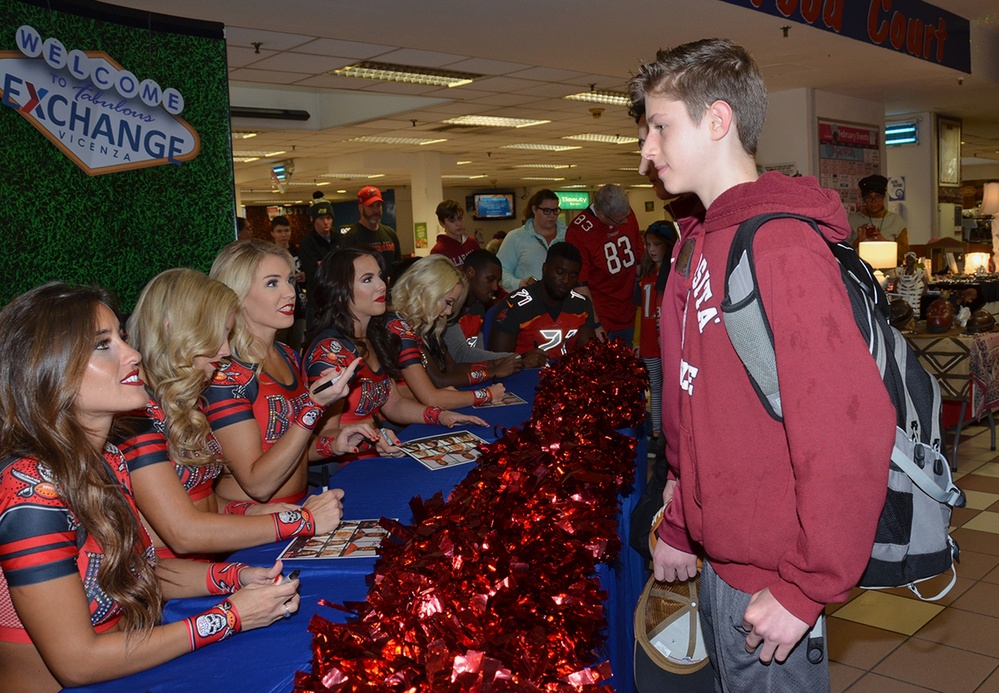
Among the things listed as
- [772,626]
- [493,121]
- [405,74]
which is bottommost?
[772,626]

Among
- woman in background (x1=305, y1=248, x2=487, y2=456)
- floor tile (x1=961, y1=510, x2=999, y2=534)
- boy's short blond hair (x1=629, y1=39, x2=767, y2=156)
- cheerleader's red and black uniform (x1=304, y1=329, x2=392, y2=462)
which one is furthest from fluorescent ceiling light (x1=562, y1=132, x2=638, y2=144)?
boy's short blond hair (x1=629, y1=39, x2=767, y2=156)

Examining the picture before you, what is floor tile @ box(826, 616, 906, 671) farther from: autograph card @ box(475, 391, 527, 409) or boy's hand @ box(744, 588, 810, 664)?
boy's hand @ box(744, 588, 810, 664)

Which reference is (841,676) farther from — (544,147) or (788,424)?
(544,147)

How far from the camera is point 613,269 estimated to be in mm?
6215

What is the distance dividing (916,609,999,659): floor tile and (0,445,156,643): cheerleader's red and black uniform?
311 cm

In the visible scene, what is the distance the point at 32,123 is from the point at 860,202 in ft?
32.1

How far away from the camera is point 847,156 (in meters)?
10.3

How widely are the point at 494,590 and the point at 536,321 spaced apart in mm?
3703

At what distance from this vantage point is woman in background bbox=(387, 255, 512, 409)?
3752mm

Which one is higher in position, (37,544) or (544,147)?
(544,147)

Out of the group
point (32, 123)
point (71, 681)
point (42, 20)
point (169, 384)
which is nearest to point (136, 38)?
point (42, 20)

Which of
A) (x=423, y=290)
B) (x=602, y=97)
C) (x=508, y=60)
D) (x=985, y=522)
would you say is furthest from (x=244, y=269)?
(x=602, y=97)

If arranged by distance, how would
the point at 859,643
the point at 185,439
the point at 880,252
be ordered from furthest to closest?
the point at 880,252 < the point at 859,643 < the point at 185,439

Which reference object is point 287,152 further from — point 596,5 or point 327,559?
point 327,559
